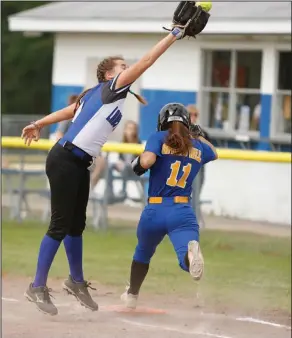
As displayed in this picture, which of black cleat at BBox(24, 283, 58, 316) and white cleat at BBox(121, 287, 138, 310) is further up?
black cleat at BBox(24, 283, 58, 316)

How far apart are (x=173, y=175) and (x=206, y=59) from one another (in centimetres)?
1176

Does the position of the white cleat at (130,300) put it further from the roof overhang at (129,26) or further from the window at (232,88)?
the window at (232,88)

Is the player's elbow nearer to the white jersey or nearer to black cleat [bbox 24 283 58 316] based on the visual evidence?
the white jersey

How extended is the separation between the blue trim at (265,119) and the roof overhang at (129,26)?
1445 millimetres

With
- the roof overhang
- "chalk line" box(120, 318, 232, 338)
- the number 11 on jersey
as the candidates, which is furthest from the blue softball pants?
the roof overhang

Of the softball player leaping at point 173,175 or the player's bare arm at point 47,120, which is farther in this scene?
the player's bare arm at point 47,120

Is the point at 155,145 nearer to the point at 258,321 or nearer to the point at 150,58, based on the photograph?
the point at 150,58

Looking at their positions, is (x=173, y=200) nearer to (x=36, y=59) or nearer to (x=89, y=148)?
(x=89, y=148)

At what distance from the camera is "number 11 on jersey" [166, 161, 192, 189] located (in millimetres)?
8531

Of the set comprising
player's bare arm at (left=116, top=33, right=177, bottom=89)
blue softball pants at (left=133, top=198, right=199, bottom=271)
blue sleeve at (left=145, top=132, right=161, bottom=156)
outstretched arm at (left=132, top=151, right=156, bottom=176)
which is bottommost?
blue softball pants at (left=133, top=198, right=199, bottom=271)

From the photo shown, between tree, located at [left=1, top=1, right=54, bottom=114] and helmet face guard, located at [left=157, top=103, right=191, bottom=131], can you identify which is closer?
helmet face guard, located at [left=157, top=103, right=191, bottom=131]

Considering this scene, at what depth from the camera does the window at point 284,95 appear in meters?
19.3

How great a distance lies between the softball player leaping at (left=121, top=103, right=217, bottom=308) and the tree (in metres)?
34.6

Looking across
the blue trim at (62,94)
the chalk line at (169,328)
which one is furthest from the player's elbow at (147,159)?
the blue trim at (62,94)
